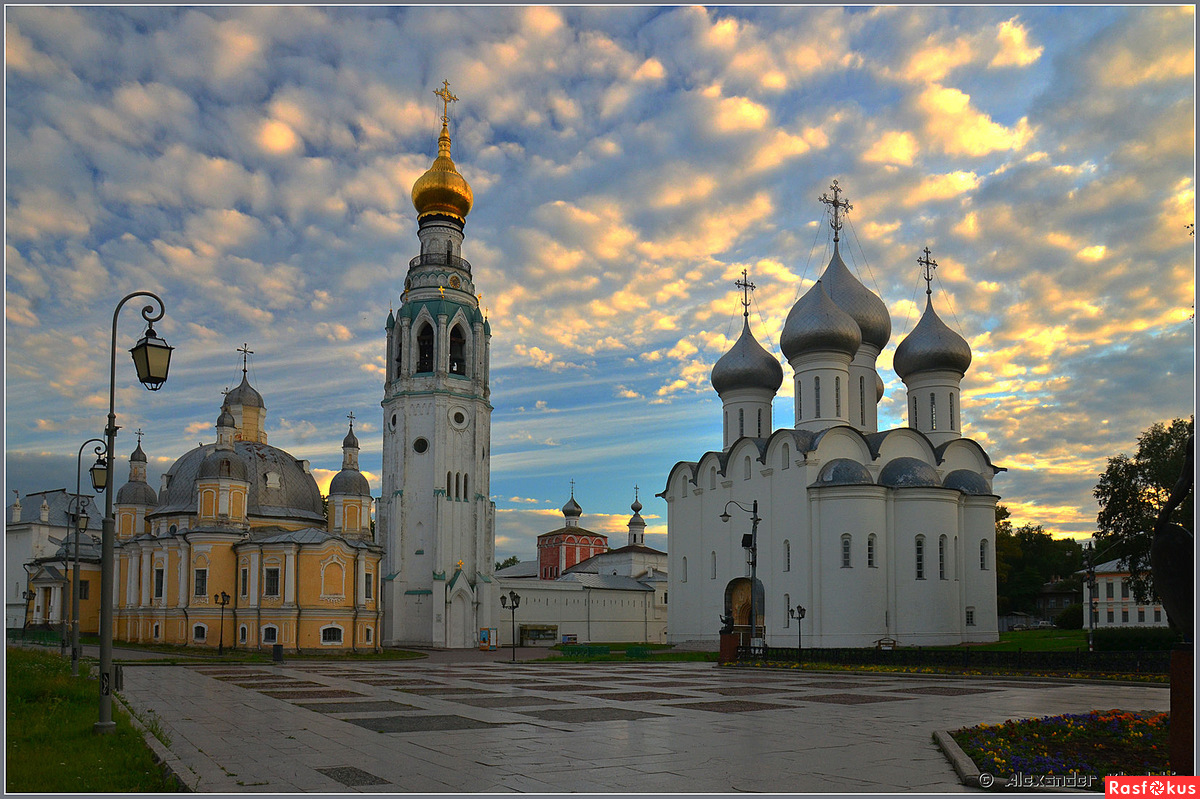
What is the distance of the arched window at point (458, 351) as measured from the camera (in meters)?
58.9

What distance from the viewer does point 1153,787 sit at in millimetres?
7703

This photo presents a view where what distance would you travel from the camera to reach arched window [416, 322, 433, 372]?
192ft

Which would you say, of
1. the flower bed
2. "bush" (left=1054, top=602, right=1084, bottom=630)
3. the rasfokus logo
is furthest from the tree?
the rasfokus logo

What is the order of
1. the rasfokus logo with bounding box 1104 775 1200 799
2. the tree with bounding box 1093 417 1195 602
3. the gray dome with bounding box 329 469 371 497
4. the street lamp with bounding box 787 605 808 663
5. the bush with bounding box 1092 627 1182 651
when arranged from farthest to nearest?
1. the gray dome with bounding box 329 469 371 497
2. the tree with bounding box 1093 417 1195 602
3. the street lamp with bounding box 787 605 808 663
4. the bush with bounding box 1092 627 1182 651
5. the rasfokus logo with bounding box 1104 775 1200 799

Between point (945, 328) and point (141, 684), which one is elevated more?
point (945, 328)

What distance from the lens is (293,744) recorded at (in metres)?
11.9

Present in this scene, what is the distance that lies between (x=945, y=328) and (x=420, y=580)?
104 ft

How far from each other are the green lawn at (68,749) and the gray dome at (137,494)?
44817 millimetres

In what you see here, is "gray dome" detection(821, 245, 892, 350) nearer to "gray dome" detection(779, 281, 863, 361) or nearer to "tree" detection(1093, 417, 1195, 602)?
"gray dome" detection(779, 281, 863, 361)

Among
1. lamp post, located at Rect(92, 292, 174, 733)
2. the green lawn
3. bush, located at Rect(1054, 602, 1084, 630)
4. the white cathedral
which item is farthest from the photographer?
bush, located at Rect(1054, 602, 1084, 630)

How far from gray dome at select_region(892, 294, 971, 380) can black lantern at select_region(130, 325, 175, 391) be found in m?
40.5

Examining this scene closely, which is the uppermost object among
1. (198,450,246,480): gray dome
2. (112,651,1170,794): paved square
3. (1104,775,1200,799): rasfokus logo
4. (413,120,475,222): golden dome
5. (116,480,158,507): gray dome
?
(413,120,475,222): golden dome

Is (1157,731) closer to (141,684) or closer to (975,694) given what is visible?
(975,694)

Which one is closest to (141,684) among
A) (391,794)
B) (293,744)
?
(293,744)
